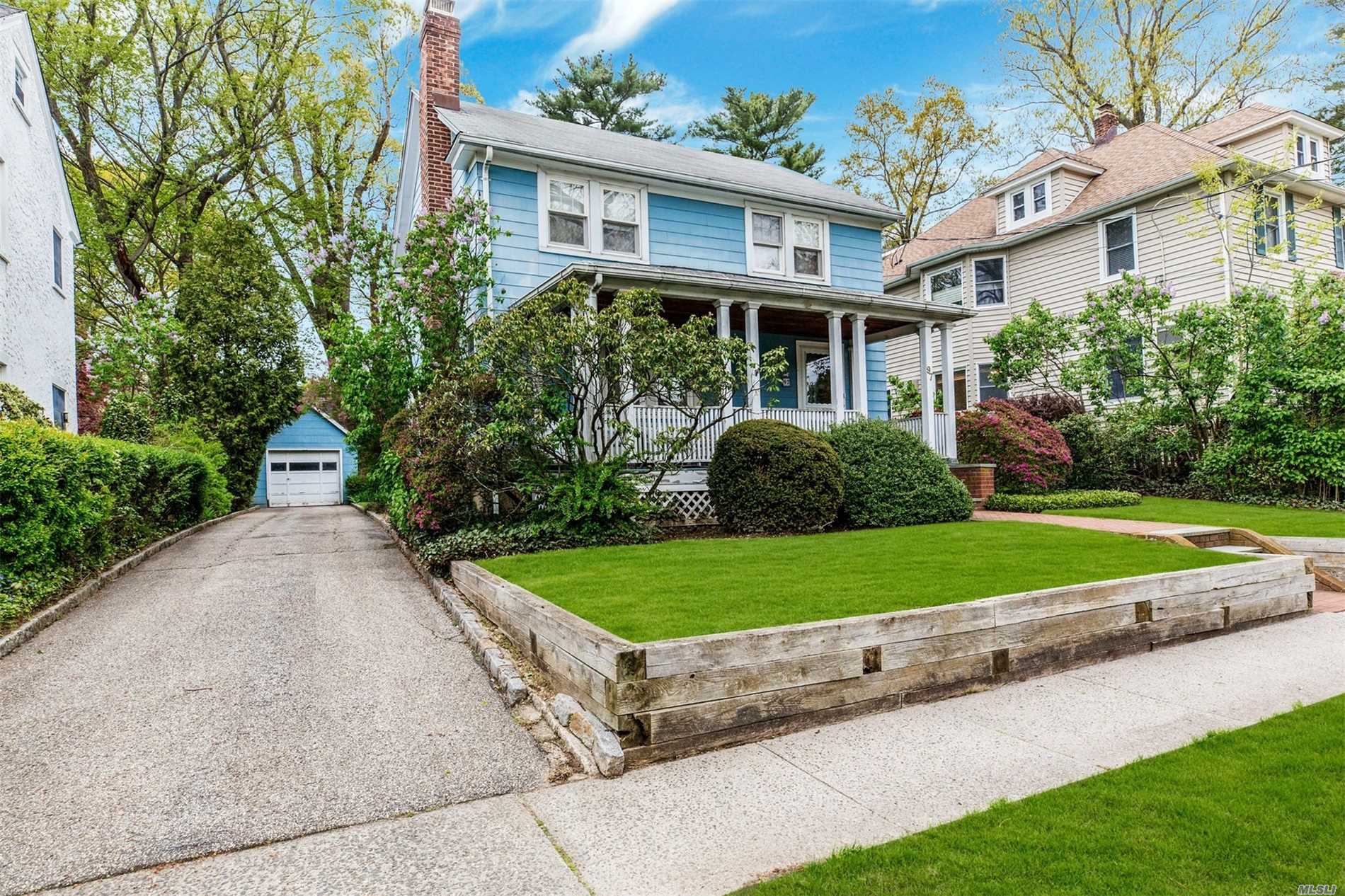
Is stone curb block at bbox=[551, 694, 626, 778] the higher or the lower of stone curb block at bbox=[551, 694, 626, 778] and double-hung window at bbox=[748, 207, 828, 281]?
the lower

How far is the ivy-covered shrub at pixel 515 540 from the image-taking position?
26.9 feet

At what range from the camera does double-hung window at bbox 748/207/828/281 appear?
15.1 meters

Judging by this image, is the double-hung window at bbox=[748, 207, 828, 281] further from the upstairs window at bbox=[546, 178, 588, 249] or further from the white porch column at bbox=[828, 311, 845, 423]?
the upstairs window at bbox=[546, 178, 588, 249]

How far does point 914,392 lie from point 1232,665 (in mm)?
15062

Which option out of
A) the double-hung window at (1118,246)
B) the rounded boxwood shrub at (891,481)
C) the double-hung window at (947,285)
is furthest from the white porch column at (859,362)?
the double-hung window at (947,285)

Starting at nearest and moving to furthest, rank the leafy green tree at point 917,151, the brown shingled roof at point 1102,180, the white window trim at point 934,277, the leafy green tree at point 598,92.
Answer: the brown shingled roof at point 1102,180 → the white window trim at point 934,277 → the leafy green tree at point 917,151 → the leafy green tree at point 598,92

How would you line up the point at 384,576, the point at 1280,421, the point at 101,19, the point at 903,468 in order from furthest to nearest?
the point at 101,19
the point at 1280,421
the point at 903,468
the point at 384,576

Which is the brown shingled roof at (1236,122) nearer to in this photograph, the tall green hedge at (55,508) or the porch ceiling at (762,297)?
the porch ceiling at (762,297)

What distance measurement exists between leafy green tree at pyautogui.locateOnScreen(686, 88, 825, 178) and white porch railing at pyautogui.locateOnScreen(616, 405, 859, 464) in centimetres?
2034

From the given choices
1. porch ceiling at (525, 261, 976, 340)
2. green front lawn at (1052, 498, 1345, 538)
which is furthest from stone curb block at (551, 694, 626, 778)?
green front lawn at (1052, 498, 1345, 538)

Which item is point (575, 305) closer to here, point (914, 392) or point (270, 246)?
point (914, 392)

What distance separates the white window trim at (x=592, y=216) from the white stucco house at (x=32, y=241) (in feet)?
26.4

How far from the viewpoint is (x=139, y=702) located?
4.40 meters

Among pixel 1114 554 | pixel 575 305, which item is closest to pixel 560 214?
pixel 575 305
